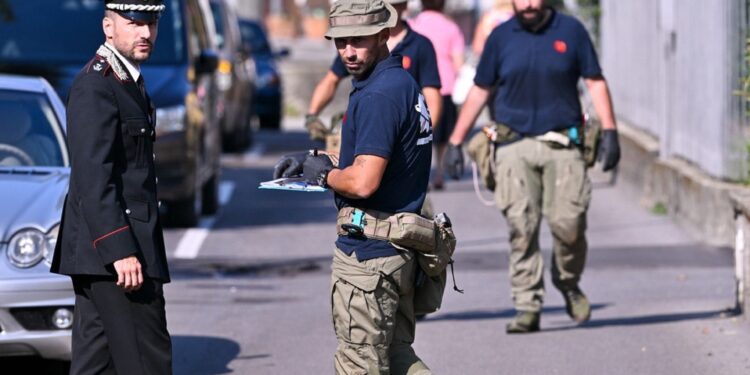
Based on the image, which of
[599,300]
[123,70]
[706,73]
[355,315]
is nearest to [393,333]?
[355,315]

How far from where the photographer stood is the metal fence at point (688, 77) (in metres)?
11.9

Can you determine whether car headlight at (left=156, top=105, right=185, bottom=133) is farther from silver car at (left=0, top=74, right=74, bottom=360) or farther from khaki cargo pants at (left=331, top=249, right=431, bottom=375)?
khaki cargo pants at (left=331, top=249, right=431, bottom=375)

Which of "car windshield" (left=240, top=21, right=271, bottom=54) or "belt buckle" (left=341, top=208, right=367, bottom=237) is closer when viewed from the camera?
"belt buckle" (left=341, top=208, right=367, bottom=237)

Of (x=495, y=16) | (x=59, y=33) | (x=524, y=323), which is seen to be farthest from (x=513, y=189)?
(x=495, y=16)

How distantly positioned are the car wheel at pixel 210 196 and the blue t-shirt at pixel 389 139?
9.12 metres

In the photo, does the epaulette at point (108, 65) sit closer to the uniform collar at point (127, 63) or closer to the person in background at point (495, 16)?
the uniform collar at point (127, 63)

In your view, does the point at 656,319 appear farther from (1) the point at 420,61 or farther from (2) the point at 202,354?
(2) the point at 202,354

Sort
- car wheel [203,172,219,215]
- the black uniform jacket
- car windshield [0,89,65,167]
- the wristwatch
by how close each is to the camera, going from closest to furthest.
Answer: the black uniform jacket, the wristwatch, car windshield [0,89,65,167], car wheel [203,172,219,215]

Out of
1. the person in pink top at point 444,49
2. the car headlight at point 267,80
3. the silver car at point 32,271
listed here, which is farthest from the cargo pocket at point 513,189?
the car headlight at point 267,80

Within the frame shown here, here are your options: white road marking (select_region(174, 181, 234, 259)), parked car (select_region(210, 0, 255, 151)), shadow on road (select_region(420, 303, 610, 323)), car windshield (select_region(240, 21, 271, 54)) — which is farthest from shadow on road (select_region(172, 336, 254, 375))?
car windshield (select_region(240, 21, 271, 54))

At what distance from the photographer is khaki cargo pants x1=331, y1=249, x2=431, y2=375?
5.61 meters

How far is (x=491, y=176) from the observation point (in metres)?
8.96

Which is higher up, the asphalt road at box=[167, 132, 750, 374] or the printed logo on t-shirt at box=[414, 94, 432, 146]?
the printed logo on t-shirt at box=[414, 94, 432, 146]

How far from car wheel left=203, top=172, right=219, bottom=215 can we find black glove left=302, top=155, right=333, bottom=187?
30.1 ft
